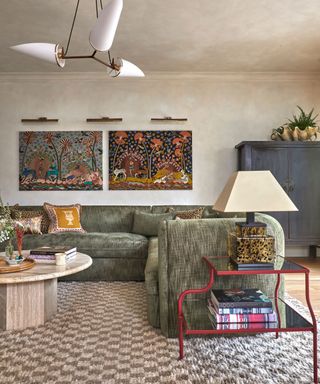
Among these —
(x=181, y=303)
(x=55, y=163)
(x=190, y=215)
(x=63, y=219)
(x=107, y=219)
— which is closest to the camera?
(x=181, y=303)

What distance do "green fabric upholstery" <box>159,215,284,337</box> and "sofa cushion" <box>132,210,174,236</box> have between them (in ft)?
6.64

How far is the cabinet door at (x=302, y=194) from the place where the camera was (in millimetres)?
4672

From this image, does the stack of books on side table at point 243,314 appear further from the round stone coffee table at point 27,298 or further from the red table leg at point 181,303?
the round stone coffee table at point 27,298

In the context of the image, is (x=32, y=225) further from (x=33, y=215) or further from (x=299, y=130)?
(x=299, y=130)

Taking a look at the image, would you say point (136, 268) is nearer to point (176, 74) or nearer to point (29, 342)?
point (29, 342)

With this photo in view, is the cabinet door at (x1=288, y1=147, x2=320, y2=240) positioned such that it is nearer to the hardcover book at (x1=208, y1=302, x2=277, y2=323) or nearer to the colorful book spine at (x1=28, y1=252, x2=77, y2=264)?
the hardcover book at (x1=208, y1=302, x2=277, y2=323)

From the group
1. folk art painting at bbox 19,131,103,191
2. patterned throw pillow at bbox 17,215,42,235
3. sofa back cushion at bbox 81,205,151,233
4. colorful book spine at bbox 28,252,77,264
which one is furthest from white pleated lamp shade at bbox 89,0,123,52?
folk art painting at bbox 19,131,103,191

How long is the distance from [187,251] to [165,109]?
3346 mm

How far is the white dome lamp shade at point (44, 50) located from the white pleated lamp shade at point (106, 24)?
0.36m

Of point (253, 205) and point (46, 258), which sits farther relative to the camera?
point (46, 258)

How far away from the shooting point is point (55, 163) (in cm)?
502

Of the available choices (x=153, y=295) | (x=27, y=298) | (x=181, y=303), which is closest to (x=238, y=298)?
(x=181, y=303)

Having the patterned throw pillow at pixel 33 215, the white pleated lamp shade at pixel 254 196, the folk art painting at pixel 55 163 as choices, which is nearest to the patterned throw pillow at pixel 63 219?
the patterned throw pillow at pixel 33 215

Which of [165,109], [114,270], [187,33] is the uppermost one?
[187,33]
